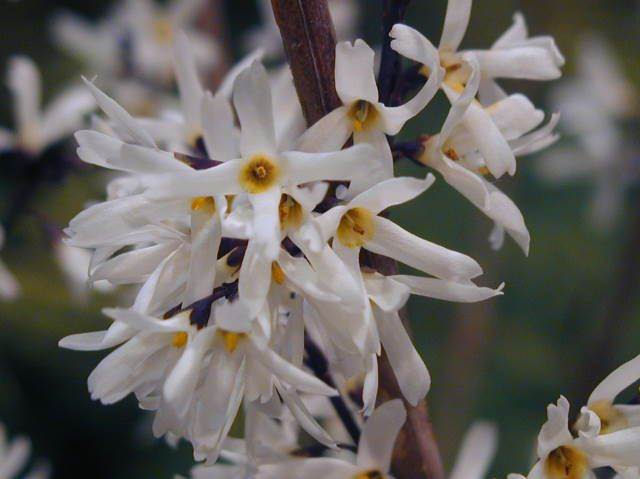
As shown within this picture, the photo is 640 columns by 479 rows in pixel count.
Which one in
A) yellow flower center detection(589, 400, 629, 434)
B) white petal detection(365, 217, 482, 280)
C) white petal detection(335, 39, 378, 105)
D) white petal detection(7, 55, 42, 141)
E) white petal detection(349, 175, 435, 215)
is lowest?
yellow flower center detection(589, 400, 629, 434)

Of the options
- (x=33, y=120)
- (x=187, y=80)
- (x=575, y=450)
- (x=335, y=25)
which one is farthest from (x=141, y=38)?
(x=575, y=450)

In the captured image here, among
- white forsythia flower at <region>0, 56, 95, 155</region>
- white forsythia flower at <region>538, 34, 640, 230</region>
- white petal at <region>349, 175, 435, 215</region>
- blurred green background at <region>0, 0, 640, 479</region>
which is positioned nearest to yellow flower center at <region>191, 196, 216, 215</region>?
white petal at <region>349, 175, 435, 215</region>

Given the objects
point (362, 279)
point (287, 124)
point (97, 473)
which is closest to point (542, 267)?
point (97, 473)

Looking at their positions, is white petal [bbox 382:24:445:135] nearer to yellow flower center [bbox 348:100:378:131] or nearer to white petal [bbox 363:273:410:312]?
yellow flower center [bbox 348:100:378:131]

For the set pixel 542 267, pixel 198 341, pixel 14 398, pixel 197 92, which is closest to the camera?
pixel 198 341

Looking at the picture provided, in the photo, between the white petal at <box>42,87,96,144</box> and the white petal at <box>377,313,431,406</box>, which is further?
the white petal at <box>42,87,96,144</box>

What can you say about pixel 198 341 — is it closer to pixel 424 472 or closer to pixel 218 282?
pixel 218 282
